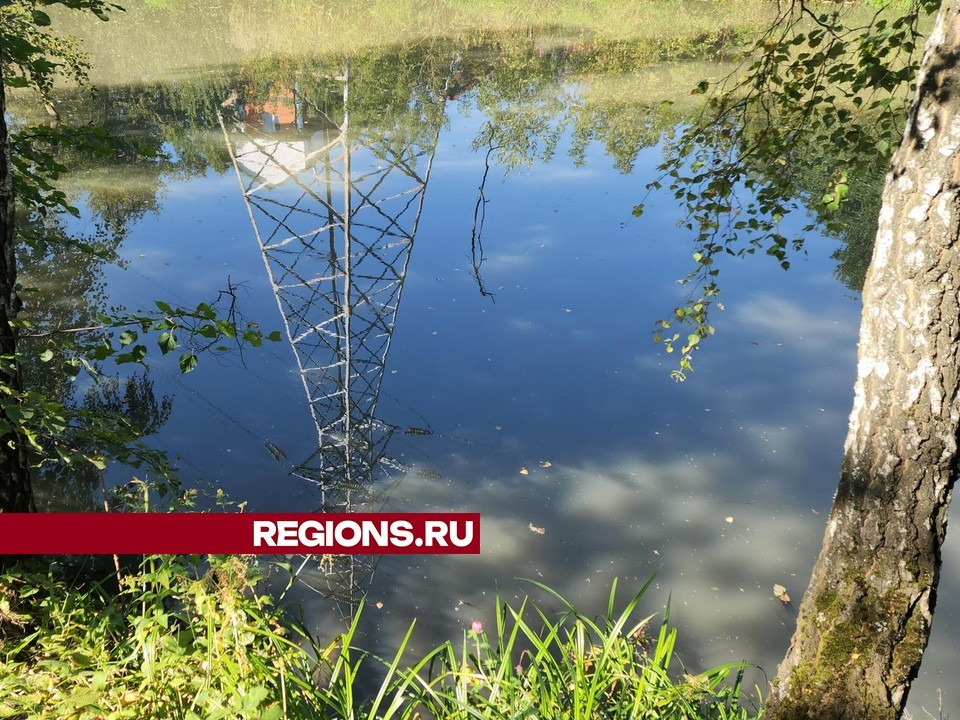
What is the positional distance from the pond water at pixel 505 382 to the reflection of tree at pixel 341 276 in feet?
0.08

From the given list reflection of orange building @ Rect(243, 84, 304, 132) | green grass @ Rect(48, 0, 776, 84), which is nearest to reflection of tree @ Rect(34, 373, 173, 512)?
reflection of orange building @ Rect(243, 84, 304, 132)

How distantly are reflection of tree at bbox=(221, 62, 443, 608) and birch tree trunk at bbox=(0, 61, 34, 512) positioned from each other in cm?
170

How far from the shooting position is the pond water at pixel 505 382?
4.06 meters

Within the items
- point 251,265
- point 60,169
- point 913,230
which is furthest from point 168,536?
point 251,265

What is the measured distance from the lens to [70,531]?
11.8 feet

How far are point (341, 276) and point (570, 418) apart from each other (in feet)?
7.36

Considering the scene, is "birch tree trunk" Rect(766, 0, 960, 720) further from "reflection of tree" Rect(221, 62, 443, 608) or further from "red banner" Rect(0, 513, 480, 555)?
"reflection of tree" Rect(221, 62, 443, 608)

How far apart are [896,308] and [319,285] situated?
5.45m

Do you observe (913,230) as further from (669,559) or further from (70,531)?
(70,531)

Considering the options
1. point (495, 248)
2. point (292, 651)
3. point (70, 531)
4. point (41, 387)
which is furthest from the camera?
point (495, 248)

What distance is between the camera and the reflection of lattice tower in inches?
194

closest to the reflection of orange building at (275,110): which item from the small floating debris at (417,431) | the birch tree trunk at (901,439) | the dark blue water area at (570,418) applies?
the dark blue water area at (570,418)

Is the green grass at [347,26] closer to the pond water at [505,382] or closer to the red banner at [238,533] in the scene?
the pond water at [505,382]

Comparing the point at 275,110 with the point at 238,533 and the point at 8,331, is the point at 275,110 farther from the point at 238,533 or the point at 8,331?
the point at 8,331
